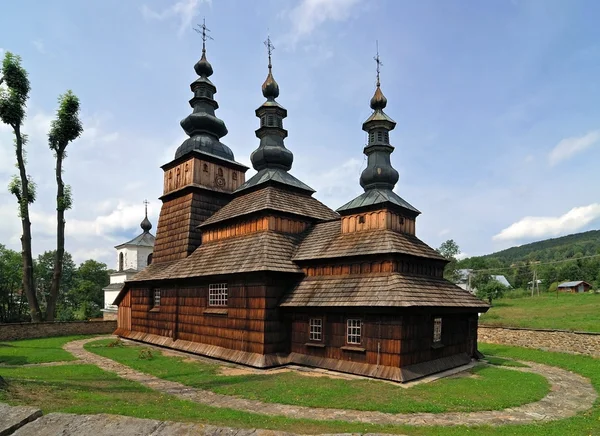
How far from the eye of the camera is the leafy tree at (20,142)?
75.1 ft

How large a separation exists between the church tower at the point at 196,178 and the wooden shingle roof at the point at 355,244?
801 centimetres

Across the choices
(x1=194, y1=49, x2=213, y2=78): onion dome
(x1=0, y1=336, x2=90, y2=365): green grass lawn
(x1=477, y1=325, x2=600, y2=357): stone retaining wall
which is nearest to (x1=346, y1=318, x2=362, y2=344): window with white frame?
(x1=0, y1=336, x2=90, y2=365): green grass lawn

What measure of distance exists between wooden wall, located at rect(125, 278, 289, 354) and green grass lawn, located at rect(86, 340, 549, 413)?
1.78m

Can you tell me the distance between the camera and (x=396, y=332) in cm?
1246

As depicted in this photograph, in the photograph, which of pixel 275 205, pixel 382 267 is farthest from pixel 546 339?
pixel 275 205

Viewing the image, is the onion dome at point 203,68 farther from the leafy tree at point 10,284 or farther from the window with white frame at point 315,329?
the leafy tree at point 10,284

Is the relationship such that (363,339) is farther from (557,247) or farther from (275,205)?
(557,247)

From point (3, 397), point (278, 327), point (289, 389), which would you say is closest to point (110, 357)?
point (278, 327)

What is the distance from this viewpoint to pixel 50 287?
155 feet

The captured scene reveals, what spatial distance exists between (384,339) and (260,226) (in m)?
7.62

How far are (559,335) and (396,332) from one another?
12595 mm

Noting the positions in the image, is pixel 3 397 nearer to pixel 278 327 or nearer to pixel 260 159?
pixel 278 327

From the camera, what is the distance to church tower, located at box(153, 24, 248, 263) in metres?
22.6

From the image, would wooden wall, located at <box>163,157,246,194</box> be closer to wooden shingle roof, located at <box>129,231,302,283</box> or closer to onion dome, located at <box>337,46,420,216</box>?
wooden shingle roof, located at <box>129,231,302,283</box>
